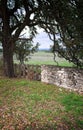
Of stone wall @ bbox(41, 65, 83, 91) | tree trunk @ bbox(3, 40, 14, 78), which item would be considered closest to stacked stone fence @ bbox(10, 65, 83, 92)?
stone wall @ bbox(41, 65, 83, 91)

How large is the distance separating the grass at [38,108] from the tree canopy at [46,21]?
3729mm

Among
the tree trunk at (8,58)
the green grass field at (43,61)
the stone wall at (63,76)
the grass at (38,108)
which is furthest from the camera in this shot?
the green grass field at (43,61)

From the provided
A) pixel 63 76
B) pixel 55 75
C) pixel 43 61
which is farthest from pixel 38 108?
pixel 43 61

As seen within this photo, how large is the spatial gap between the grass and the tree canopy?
373 cm

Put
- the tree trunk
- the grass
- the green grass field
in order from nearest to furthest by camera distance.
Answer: the grass → the tree trunk → the green grass field

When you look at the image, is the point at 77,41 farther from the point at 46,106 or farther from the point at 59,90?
the point at 46,106

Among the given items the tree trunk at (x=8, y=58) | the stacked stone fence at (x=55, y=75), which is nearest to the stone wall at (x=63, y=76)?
the stacked stone fence at (x=55, y=75)

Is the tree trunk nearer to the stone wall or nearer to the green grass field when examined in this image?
the stone wall

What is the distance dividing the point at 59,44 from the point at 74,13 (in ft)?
12.5

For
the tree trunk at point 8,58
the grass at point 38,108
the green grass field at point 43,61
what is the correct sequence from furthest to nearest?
the green grass field at point 43,61 → the tree trunk at point 8,58 → the grass at point 38,108

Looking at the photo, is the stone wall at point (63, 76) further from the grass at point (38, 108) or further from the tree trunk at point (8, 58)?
the tree trunk at point (8, 58)

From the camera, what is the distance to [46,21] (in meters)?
18.9

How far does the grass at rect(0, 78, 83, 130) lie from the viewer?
10.2 m

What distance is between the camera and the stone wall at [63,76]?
16078 millimetres
